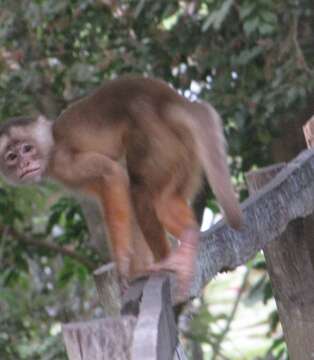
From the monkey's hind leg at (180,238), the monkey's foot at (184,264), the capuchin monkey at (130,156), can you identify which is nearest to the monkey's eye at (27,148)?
the capuchin monkey at (130,156)

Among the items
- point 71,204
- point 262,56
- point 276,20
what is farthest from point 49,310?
point 276,20

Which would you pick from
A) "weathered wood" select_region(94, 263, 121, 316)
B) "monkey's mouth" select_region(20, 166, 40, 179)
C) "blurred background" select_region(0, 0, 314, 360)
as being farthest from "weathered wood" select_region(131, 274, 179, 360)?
"blurred background" select_region(0, 0, 314, 360)

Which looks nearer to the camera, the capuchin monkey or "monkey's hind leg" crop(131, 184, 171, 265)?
the capuchin monkey

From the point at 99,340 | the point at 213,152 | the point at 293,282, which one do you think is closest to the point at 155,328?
the point at 99,340

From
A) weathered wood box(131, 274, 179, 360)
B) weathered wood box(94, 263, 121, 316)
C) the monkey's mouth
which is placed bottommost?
weathered wood box(94, 263, 121, 316)

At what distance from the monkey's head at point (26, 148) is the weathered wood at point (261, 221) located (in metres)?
0.88

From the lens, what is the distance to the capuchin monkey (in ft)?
12.8

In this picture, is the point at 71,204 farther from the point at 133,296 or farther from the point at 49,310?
the point at 133,296

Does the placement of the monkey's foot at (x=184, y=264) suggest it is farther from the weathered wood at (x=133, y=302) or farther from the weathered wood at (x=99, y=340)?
the weathered wood at (x=99, y=340)

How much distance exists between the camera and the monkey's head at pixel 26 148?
163 inches

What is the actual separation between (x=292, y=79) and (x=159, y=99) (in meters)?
1.05

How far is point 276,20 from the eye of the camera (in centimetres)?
461

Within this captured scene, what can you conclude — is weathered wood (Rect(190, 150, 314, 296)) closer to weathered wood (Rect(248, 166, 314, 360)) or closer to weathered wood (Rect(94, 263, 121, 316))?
weathered wood (Rect(248, 166, 314, 360))

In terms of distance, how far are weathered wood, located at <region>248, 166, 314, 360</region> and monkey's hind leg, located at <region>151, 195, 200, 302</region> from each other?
0.87ft
